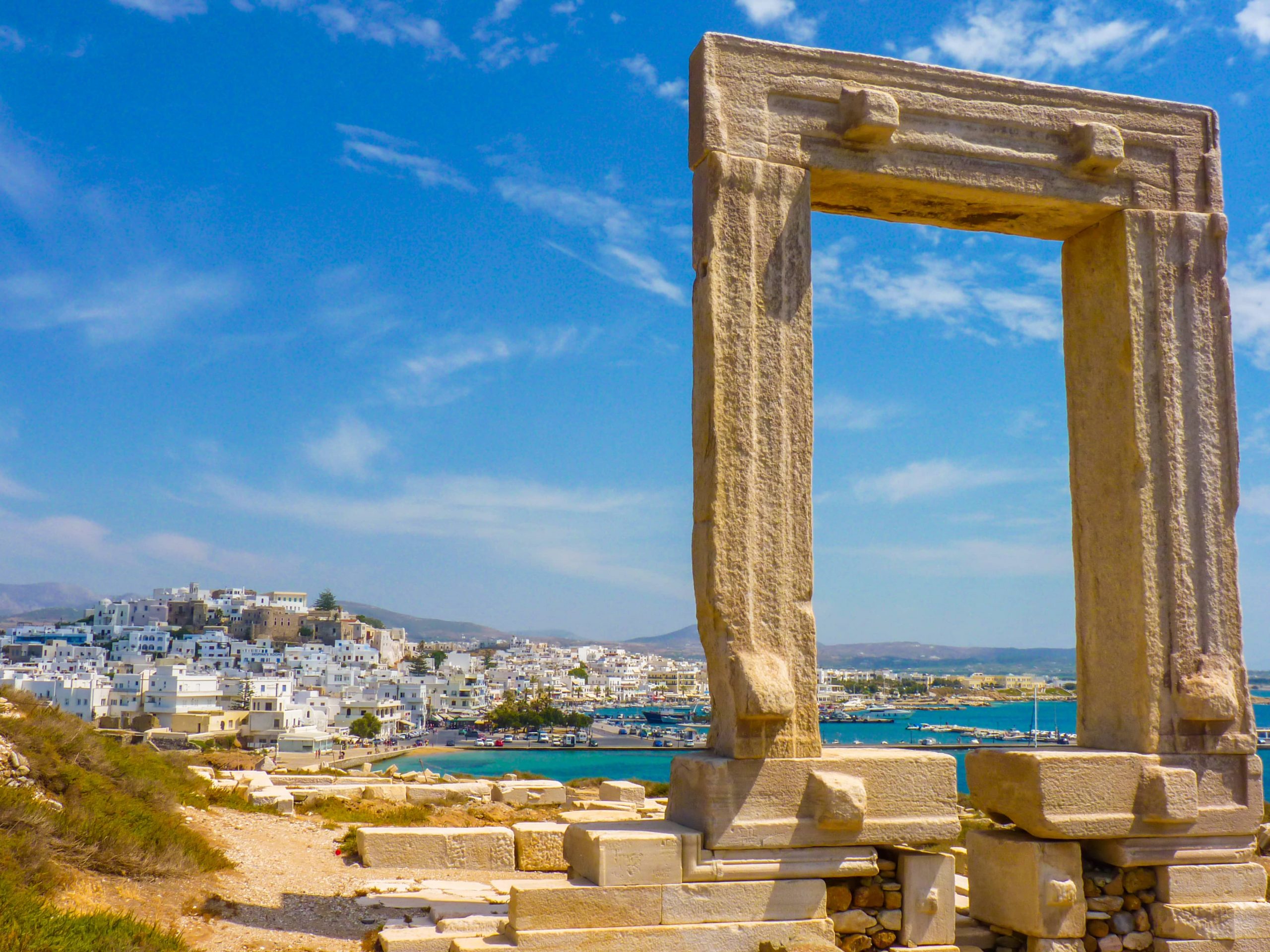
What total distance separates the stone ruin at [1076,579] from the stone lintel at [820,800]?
0.01m

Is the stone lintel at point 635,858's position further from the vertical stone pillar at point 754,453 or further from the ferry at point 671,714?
the ferry at point 671,714

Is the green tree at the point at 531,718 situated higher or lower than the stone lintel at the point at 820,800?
lower

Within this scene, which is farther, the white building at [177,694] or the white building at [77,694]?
the white building at [177,694]

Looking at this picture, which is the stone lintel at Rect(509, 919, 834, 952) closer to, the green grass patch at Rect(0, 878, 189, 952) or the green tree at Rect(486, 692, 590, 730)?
the green grass patch at Rect(0, 878, 189, 952)

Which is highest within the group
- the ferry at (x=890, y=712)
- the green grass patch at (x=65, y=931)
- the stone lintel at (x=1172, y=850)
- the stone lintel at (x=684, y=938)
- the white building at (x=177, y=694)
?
the stone lintel at (x=1172, y=850)

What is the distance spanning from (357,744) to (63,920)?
61.1m

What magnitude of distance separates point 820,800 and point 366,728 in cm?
6665

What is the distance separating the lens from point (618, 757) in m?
65.6

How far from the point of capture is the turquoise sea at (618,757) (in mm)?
49506

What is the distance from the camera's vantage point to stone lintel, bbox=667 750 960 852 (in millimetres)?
5602

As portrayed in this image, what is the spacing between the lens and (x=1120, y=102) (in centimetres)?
714

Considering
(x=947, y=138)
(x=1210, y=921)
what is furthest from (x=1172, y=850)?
(x=947, y=138)

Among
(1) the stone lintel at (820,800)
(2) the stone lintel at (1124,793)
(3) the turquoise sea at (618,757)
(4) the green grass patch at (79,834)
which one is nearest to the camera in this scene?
(4) the green grass patch at (79,834)

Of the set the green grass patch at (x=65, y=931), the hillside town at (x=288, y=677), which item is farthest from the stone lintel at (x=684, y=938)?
the hillside town at (x=288, y=677)
